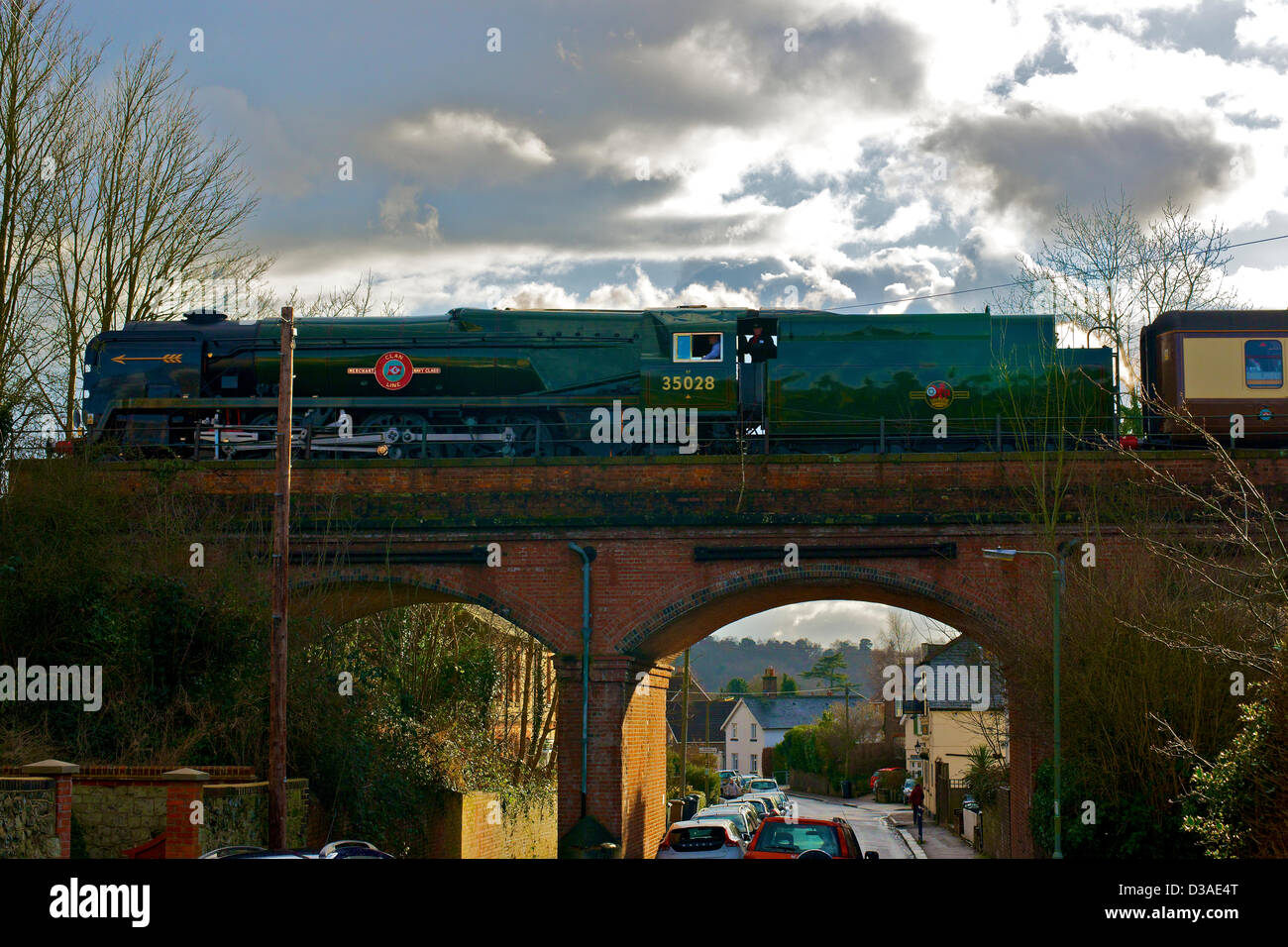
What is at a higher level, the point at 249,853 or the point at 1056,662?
the point at 1056,662

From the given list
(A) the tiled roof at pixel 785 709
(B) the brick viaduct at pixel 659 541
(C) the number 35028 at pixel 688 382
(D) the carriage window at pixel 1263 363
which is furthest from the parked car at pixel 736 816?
(A) the tiled roof at pixel 785 709

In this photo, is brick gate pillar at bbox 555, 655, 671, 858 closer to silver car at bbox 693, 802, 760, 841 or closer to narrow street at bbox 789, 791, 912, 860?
silver car at bbox 693, 802, 760, 841

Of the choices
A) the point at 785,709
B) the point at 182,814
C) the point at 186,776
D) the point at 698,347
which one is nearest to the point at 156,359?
the point at 698,347

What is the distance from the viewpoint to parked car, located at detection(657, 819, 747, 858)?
20141 mm

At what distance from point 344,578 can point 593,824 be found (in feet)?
20.6

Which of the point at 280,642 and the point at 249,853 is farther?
the point at 280,642

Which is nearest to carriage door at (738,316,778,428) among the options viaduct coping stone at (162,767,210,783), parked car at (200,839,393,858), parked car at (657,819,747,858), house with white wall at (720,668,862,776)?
parked car at (657,819,747,858)

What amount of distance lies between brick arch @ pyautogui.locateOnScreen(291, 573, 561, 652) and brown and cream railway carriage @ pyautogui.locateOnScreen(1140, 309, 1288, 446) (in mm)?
12324

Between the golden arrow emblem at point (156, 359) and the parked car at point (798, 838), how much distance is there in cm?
1486

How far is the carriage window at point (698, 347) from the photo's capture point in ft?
81.5

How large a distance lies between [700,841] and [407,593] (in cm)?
741

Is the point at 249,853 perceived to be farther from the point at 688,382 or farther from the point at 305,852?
the point at 688,382

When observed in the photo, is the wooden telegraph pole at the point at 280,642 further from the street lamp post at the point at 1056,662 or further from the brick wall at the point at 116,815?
the street lamp post at the point at 1056,662

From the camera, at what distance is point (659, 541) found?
74.7 feet
